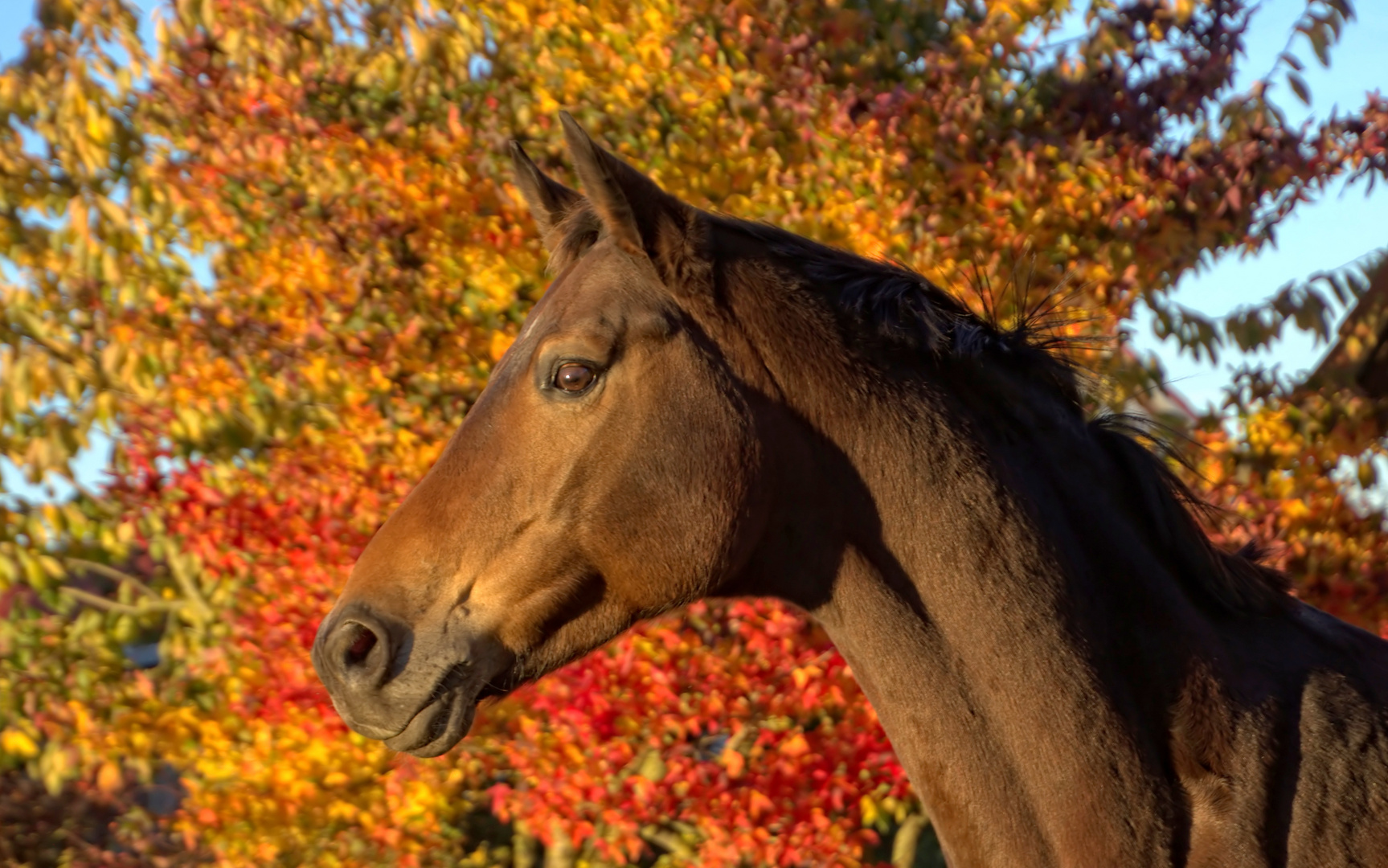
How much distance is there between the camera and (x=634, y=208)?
2.14 m

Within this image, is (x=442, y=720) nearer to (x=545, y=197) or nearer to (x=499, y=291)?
(x=545, y=197)

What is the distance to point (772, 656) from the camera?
4145 mm

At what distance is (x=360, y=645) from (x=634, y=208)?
2.98 feet

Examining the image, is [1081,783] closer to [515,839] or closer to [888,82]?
[888,82]

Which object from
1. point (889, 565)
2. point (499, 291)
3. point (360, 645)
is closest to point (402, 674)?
point (360, 645)

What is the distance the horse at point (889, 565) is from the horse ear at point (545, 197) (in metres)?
0.36

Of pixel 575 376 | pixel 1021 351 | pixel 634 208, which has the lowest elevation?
pixel 575 376

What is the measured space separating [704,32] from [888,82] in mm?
Result: 828

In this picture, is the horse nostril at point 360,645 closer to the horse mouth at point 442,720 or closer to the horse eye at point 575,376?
the horse mouth at point 442,720

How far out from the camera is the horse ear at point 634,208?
6.89 feet

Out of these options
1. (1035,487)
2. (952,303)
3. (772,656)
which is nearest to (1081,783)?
(1035,487)

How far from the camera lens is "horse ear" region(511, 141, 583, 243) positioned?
2.55 meters

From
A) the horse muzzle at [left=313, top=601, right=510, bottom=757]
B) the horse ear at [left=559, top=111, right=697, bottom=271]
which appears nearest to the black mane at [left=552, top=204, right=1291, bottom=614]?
the horse ear at [left=559, top=111, right=697, bottom=271]

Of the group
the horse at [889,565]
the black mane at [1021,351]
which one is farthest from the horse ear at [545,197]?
the horse at [889,565]
